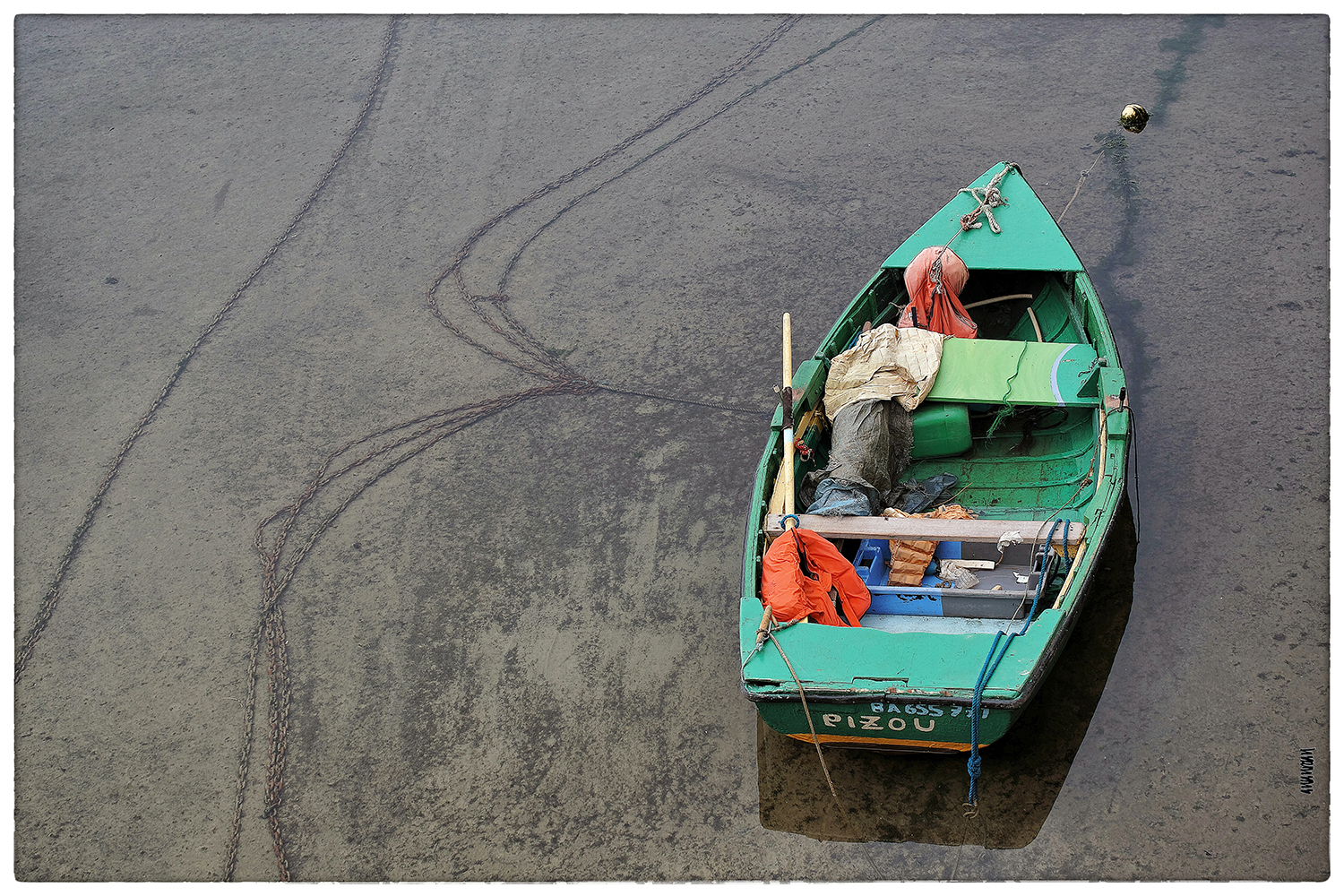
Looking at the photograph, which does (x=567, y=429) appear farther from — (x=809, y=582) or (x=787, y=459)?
(x=809, y=582)

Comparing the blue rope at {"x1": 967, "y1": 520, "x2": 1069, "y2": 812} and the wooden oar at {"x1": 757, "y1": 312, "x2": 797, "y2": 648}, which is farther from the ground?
the wooden oar at {"x1": 757, "y1": 312, "x2": 797, "y2": 648}

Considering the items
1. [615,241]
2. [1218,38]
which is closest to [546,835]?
[615,241]

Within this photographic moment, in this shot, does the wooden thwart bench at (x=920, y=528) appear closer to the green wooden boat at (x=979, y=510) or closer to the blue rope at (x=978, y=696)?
the green wooden boat at (x=979, y=510)

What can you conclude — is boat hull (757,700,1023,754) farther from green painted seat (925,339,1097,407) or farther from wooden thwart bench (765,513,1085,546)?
green painted seat (925,339,1097,407)

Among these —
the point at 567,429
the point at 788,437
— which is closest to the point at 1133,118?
the point at 788,437

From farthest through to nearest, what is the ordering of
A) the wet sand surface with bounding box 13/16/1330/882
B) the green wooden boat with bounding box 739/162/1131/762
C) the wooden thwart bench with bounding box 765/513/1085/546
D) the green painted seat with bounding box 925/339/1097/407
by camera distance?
the green painted seat with bounding box 925/339/1097/407 < the wooden thwart bench with bounding box 765/513/1085/546 < the wet sand surface with bounding box 13/16/1330/882 < the green wooden boat with bounding box 739/162/1131/762

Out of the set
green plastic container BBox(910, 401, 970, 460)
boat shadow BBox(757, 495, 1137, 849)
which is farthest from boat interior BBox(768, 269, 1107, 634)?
boat shadow BBox(757, 495, 1137, 849)

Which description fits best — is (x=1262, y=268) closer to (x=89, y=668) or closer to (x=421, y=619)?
(x=421, y=619)
